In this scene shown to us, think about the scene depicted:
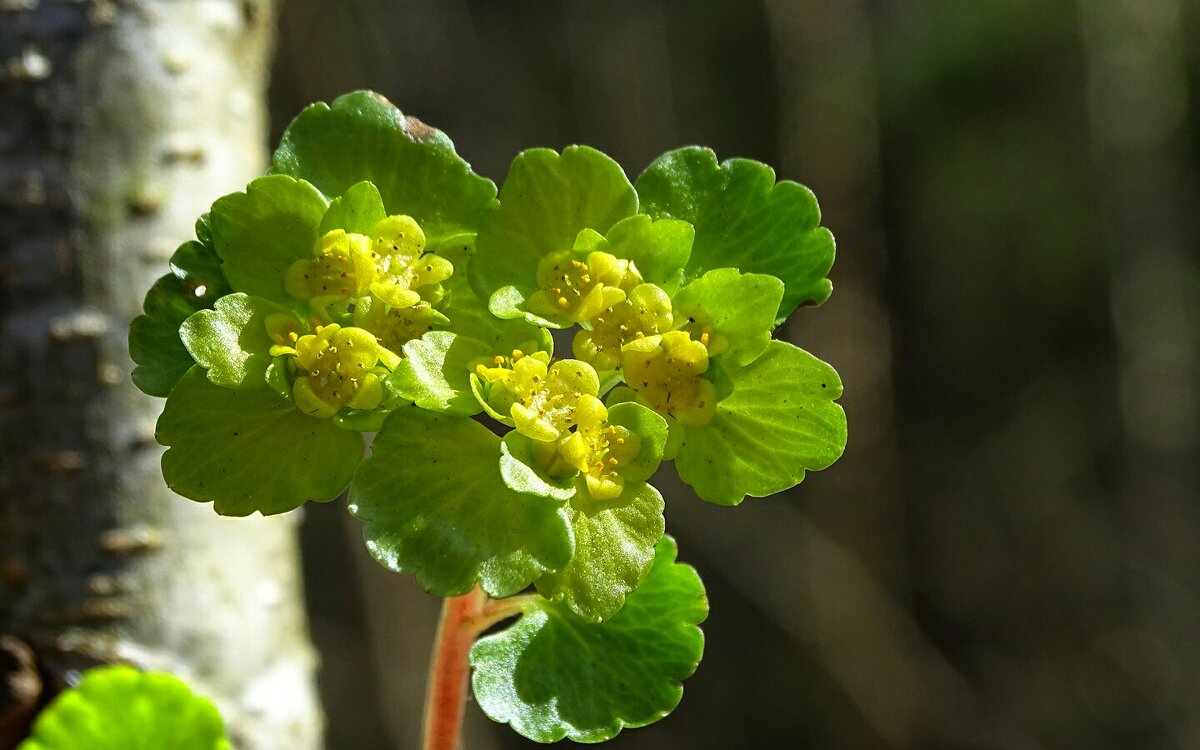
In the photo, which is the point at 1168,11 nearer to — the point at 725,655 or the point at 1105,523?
the point at 1105,523

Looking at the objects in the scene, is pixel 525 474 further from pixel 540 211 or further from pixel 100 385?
pixel 100 385

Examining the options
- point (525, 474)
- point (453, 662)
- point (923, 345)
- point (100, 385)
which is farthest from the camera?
point (923, 345)

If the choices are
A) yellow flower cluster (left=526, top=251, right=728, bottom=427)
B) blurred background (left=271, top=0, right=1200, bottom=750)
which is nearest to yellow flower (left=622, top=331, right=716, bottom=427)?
yellow flower cluster (left=526, top=251, right=728, bottom=427)

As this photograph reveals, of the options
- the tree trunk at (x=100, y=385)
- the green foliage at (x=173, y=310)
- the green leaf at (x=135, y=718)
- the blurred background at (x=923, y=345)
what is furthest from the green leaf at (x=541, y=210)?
the blurred background at (x=923, y=345)

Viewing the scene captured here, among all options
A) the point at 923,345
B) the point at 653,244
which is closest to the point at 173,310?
the point at 653,244

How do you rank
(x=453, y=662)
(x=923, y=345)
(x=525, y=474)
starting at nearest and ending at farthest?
1. (x=525, y=474)
2. (x=453, y=662)
3. (x=923, y=345)

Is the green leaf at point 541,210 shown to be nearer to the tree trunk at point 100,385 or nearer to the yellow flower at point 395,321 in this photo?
the yellow flower at point 395,321
